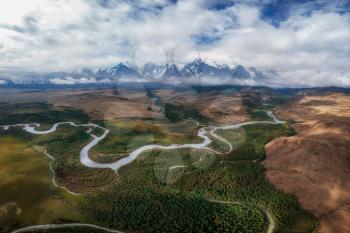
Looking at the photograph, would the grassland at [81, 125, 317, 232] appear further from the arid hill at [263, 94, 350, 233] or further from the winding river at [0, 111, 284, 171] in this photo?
the winding river at [0, 111, 284, 171]

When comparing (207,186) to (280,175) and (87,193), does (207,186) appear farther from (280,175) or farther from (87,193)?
(87,193)

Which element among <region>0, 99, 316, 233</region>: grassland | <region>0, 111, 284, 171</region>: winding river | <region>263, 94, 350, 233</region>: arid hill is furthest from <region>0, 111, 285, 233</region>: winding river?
<region>263, 94, 350, 233</region>: arid hill

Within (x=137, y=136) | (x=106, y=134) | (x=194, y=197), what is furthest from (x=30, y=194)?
(x=106, y=134)

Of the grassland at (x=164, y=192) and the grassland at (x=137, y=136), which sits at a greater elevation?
the grassland at (x=137, y=136)

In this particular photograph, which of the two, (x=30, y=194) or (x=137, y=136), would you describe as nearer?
(x=30, y=194)

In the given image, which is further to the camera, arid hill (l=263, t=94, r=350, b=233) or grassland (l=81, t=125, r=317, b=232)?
arid hill (l=263, t=94, r=350, b=233)

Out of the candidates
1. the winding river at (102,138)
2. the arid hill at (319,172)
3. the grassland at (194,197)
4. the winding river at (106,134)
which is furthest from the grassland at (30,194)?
the arid hill at (319,172)

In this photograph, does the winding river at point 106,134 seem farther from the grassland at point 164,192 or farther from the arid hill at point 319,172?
the arid hill at point 319,172

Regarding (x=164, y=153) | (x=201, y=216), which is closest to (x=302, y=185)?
Answer: (x=201, y=216)

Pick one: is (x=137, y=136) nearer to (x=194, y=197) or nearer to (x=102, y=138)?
(x=102, y=138)

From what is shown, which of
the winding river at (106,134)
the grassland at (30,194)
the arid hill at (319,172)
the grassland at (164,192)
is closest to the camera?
the grassland at (164,192)

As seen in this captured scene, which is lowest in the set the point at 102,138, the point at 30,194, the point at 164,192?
the point at 30,194

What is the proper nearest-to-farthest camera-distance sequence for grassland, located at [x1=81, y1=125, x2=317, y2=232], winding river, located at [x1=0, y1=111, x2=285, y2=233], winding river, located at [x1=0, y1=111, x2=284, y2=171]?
winding river, located at [x1=0, y1=111, x2=285, y2=233] → grassland, located at [x1=81, y1=125, x2=317, y2=232] → winding river, located at [x1=0, y1=111, x2=284, y2=171]
